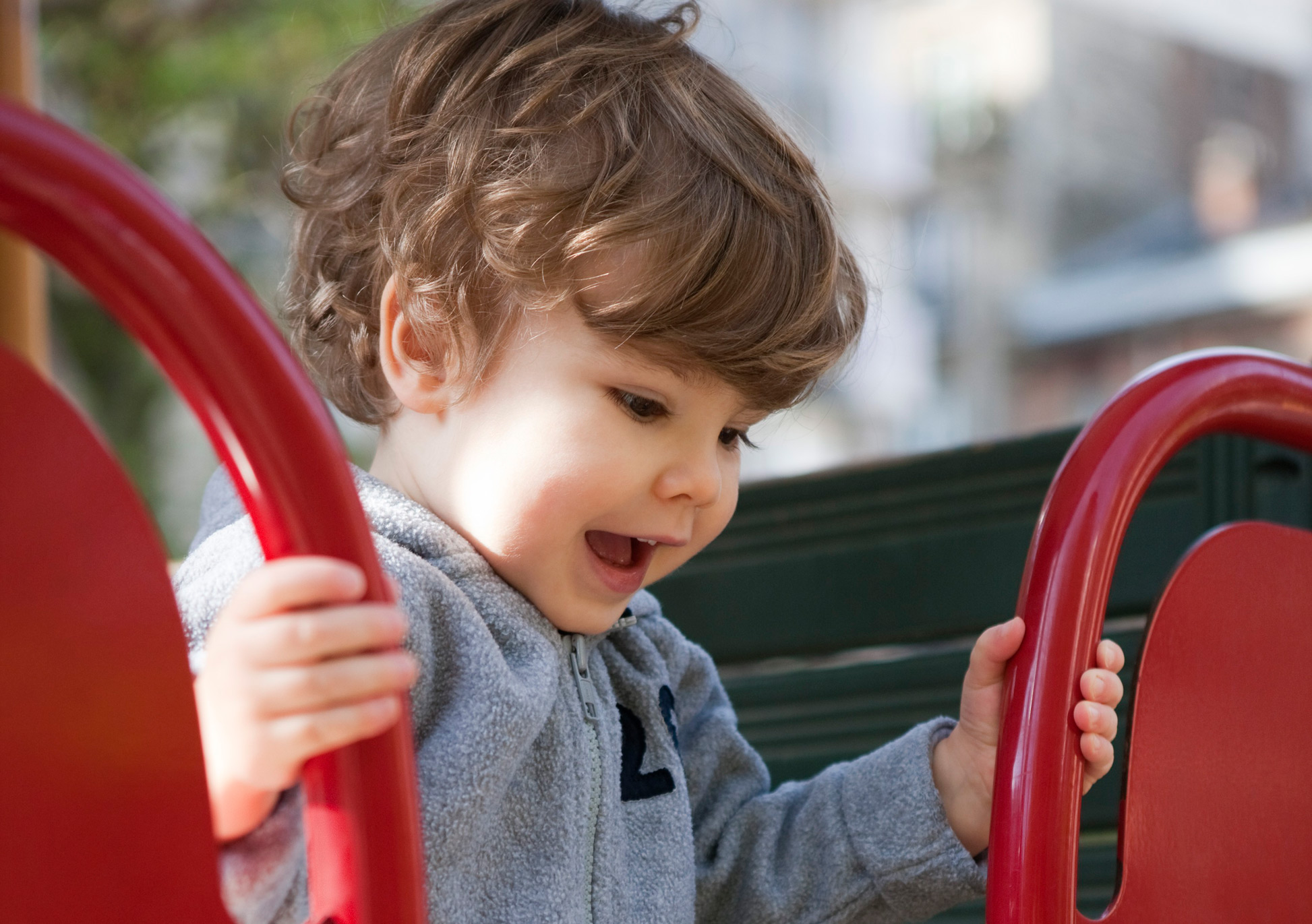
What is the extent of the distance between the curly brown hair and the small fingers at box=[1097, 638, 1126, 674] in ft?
0.93

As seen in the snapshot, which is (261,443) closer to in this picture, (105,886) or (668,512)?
(105,886)

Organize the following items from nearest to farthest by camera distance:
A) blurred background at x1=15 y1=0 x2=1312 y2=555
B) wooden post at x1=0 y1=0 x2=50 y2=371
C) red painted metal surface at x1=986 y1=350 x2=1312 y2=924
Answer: red painted metal surface at x1=986 y1=350 x2=1312 y2=924 → wooden post at x1=0 y1=0 x2=50 y2=371 → blurred background at x1=15 y1=0 x2=1312 y2=555

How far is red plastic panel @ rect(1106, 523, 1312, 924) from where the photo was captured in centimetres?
95

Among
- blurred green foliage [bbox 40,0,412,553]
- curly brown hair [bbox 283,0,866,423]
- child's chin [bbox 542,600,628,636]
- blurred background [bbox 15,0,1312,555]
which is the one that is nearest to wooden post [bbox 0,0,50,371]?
curly brown hair [bbox 283,0,866,423]

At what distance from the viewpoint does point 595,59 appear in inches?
43.3

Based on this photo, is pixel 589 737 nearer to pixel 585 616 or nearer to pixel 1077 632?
pixel 585 616

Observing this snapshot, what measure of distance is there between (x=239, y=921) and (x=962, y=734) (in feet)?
2.01

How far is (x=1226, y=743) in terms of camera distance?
991 mm

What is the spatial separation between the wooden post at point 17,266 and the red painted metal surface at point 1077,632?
2077 millimetres

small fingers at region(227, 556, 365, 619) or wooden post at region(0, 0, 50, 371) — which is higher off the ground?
wooden post at region(0, 0, 50, 371)

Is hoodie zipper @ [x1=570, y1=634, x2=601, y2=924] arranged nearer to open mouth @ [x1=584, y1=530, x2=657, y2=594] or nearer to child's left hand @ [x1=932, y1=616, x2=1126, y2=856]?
open mouth @ [x1=584, y1=530, x2=657, y2=594]

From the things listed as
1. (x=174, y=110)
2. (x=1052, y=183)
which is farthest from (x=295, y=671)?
(x=1052, y=183)

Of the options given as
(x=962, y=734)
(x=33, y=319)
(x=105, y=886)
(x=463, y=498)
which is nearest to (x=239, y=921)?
(x=105, y=886)

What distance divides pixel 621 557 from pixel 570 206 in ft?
0.84
